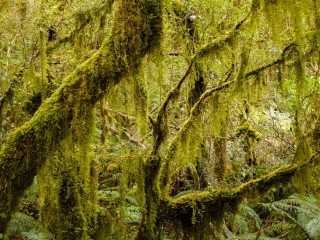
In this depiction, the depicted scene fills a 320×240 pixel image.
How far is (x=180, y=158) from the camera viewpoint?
14.1 feet

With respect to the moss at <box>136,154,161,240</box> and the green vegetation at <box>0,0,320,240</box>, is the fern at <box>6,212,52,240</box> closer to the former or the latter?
the green vegetation at <box>0,0,320,240</box>

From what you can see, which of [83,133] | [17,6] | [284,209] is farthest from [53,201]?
[17,6]

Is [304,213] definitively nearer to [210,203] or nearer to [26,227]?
[210,203]

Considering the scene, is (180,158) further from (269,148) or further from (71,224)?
(269,148)

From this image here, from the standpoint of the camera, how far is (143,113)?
11.3ft

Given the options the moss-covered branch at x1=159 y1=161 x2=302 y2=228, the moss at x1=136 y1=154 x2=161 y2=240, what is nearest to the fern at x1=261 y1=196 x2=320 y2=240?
the moss-covered branch at x1=159 y1=161 x2=302 y2=228

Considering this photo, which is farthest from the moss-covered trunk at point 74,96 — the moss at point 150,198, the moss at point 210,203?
the moss at point 210,203

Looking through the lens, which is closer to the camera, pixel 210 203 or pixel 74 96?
pixel 74 96

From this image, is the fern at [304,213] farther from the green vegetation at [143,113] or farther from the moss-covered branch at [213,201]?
the moss-covered branch at [213,201]

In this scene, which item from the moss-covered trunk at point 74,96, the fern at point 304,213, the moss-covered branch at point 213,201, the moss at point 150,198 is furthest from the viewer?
the fern at point 304,213

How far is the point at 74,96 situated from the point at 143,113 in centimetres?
65

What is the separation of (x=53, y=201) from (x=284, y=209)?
3.98 m

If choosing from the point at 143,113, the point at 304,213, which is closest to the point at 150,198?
the point at 143,113

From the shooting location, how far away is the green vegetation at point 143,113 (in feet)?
10.4
